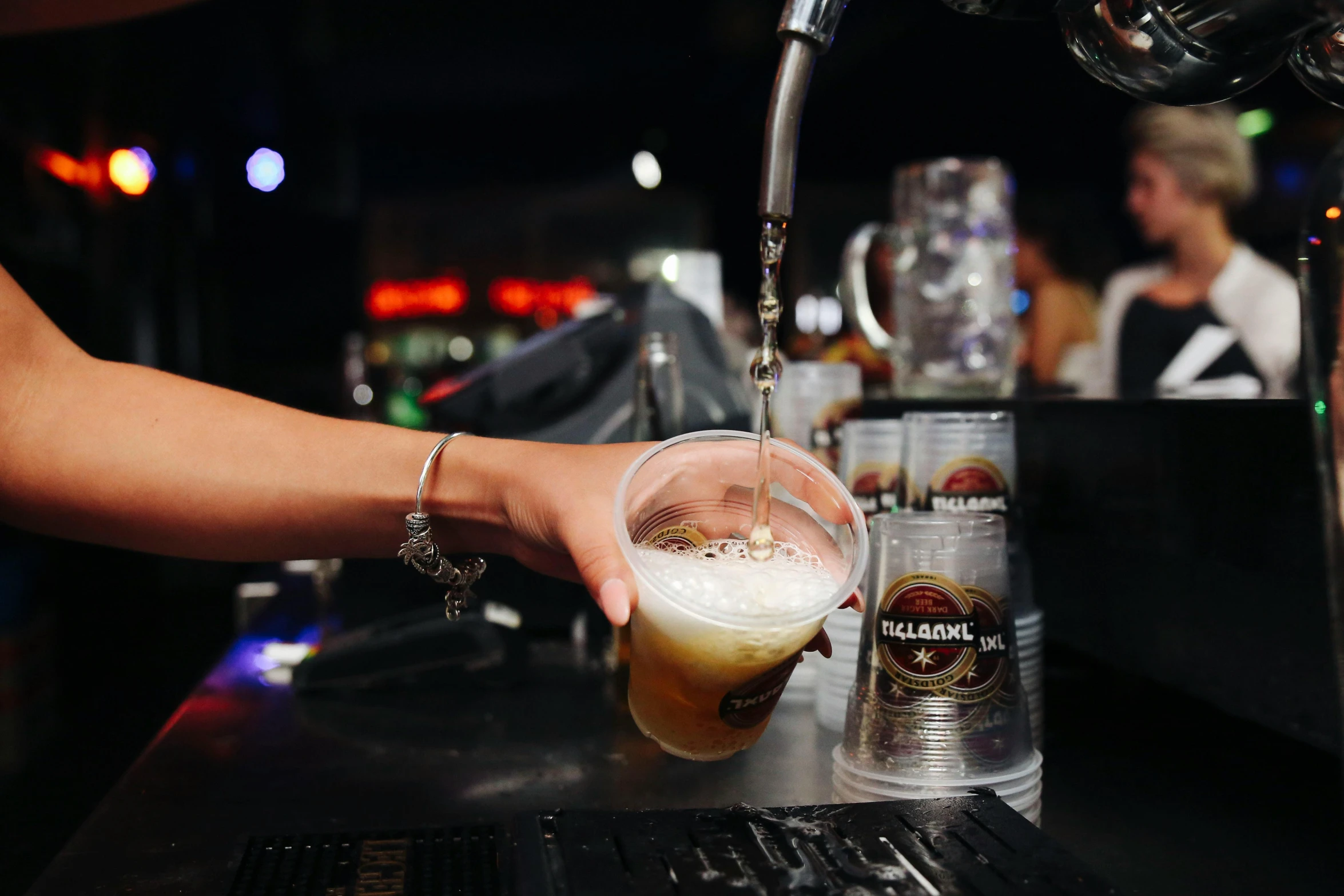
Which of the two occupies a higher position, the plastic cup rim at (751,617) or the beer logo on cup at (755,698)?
the plastic cup rim at (751,617)

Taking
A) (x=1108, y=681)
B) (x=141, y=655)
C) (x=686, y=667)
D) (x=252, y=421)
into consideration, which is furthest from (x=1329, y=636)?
(x=141, y=655)

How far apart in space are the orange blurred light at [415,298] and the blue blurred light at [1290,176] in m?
5.20

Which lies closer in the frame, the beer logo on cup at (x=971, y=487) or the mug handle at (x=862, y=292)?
the beer logo on cup at (x=971, y=487)

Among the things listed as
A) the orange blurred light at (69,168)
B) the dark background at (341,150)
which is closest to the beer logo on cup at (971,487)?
the dark background at (341,150)

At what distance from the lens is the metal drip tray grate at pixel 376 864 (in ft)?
2.29

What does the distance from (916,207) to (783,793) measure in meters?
1.18

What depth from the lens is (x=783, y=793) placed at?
2.97ft

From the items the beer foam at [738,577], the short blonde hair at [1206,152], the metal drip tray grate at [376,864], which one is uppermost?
the short blonde hair at [1206,152]

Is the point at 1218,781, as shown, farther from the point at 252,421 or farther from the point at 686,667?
the point at 252,421

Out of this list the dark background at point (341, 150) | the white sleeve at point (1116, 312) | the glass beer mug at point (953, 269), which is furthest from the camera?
the dark background at point (341, 150)

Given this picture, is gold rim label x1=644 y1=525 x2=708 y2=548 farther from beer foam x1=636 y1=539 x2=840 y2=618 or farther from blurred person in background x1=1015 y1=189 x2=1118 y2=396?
blurred person in background x1=1015 y1=189 x2=1118 y2=396

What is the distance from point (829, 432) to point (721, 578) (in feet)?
2.26

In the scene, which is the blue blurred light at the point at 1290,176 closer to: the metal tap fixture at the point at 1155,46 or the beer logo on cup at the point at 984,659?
the metal tap fixture at the point at 1155,46

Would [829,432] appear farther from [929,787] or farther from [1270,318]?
[1270,318]
